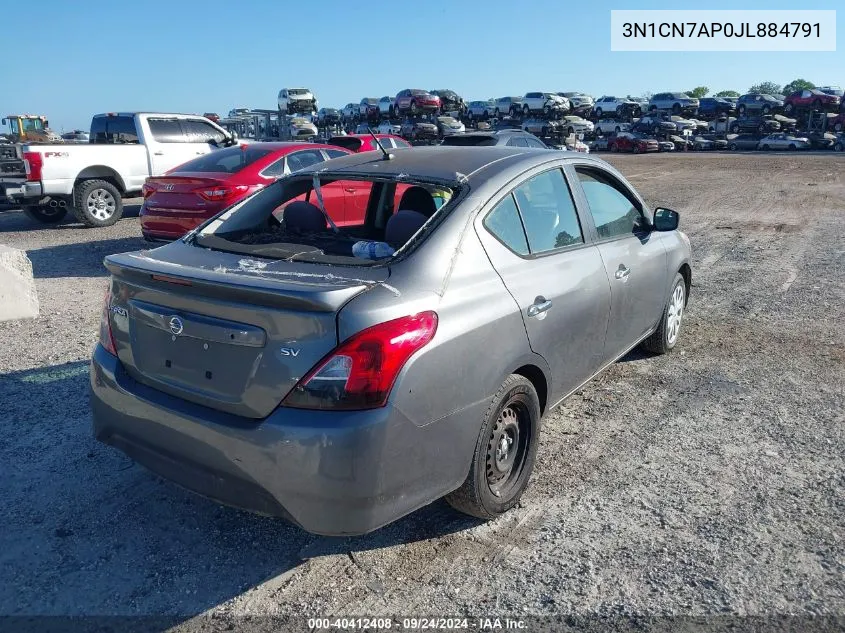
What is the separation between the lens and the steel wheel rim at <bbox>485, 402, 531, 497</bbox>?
3125 mm

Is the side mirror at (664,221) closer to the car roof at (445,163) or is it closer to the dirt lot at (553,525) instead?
the car roof at (445,163)

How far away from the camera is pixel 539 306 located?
3.28m

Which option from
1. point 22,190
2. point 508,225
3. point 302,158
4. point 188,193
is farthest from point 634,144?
point 508,225

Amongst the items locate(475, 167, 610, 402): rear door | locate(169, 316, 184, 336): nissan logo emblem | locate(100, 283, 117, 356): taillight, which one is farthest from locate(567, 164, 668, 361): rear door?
locate(100, 283, 117, 356): taillight

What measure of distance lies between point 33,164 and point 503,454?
35.4ft

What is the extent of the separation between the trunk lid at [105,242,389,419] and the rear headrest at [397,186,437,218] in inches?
36.3

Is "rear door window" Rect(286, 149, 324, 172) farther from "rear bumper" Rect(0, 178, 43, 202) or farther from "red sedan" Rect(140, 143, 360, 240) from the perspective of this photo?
"rear bumper" Rect(0, 178, 43, 202)

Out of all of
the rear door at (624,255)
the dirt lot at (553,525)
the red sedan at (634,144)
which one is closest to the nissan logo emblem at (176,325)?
the dirt lot at (553,525)

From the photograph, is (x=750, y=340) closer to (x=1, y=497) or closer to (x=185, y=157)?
(x=1, y=497)

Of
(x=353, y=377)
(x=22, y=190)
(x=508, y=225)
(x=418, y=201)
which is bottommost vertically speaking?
(x=353, y=377)

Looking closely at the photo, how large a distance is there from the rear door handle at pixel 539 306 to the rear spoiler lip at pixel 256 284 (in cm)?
Answer: 85

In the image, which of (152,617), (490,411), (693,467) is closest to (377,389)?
(490,411)

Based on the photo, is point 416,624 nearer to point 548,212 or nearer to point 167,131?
point 548,212

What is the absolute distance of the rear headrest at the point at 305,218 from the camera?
3.89 meters
